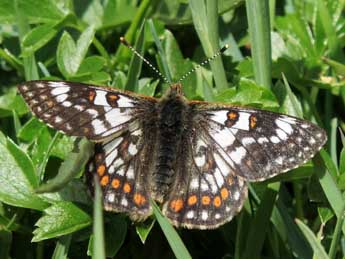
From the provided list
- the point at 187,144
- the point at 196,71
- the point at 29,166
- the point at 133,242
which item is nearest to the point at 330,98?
the point at 196,71

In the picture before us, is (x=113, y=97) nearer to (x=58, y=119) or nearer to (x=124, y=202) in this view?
(x=58, y=119)

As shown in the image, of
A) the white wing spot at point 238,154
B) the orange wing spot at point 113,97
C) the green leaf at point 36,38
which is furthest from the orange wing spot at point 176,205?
the green leaf at point 36,38

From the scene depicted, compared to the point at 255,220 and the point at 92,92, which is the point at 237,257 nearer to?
the point at 255,220

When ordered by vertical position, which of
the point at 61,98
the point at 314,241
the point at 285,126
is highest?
the point at 61,98

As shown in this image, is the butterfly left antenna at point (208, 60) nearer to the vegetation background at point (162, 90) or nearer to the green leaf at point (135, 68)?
the vegetation background at point (162, 90)

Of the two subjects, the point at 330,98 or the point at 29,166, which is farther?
the point at 330,98

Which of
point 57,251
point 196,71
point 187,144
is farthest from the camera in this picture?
point 196,71

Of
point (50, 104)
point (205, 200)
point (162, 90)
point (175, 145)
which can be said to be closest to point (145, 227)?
point (205, 200)
